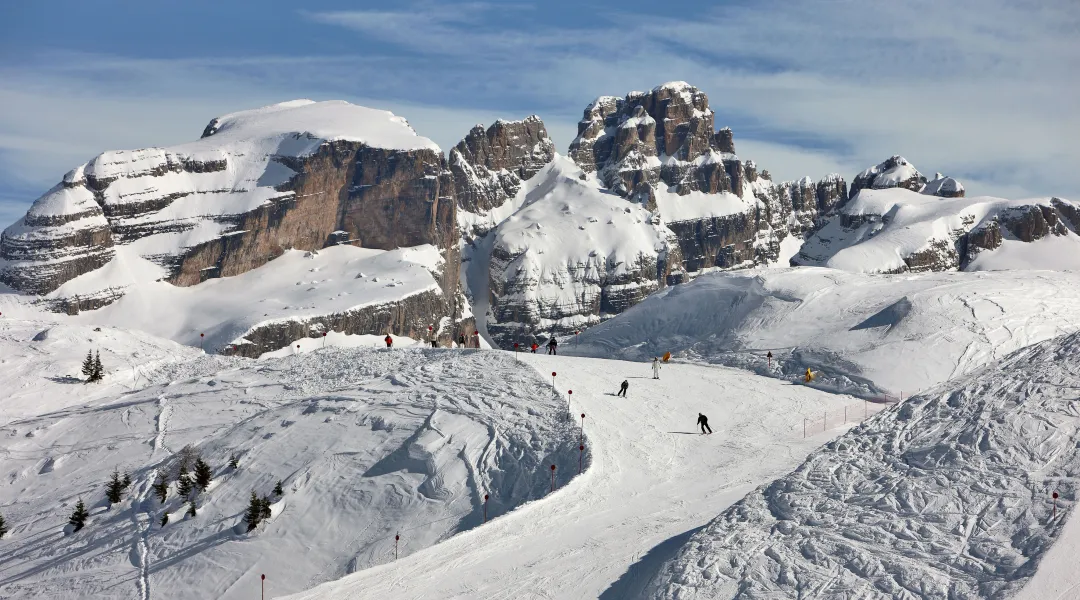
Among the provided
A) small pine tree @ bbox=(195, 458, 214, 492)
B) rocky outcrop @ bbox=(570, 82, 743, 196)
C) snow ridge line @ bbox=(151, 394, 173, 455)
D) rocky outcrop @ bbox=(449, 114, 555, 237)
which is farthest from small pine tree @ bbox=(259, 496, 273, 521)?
rocky outcrop @ bbox=(570, 82, 743, 196)

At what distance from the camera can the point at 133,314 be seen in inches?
4606

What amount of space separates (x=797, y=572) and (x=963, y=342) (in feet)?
114

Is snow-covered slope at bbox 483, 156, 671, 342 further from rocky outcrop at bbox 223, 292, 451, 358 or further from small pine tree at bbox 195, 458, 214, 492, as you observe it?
small pine tree at bbox 195, 458, 214, 492

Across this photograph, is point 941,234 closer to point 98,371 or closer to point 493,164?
point 493,164

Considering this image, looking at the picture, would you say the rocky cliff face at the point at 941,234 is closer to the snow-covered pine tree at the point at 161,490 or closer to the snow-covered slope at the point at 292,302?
the snow-covered slope at the point at 292,302

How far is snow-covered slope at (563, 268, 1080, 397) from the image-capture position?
5125cm

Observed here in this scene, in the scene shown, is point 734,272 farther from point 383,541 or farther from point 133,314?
point 133,314

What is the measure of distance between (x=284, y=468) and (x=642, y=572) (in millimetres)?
19860

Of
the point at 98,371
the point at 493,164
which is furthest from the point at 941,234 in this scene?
the point at 98,371

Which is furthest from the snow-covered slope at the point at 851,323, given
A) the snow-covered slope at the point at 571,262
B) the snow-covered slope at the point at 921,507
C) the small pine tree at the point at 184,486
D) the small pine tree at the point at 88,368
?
the snow-covered slope at the point at 571,262

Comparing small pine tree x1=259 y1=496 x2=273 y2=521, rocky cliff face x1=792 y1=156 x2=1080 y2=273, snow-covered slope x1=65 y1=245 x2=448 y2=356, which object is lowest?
snow-covered slope x1=65 y1=245 x2=448 y2=356

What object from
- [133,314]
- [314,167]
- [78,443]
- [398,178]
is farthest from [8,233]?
[78,443]

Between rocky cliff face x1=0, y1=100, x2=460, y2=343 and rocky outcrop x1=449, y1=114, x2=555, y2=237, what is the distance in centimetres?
1941

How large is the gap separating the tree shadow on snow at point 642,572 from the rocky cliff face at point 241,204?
10717 centimetres
